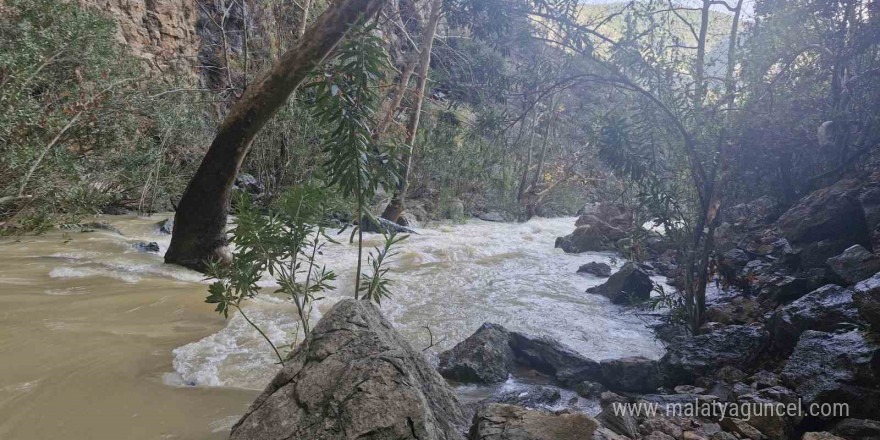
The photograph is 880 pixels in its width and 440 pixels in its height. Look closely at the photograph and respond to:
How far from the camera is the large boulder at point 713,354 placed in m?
3.17

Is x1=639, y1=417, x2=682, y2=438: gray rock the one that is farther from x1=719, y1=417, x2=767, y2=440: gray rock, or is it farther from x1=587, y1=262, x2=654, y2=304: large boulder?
x1=587, y1=262, x2=654, y2=304: large boulder

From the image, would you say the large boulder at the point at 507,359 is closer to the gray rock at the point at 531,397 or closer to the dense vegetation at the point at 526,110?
the gray rock at the point at 531,397

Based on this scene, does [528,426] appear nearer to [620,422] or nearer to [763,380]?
[620,422]

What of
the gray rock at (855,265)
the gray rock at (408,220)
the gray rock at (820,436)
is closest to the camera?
the gray rock at (820,436)

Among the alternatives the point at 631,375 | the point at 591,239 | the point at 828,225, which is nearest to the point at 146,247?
the point at 631,375

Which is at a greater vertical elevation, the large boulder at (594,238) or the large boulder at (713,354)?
the large boulder at (594,238)

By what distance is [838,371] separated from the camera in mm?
2357

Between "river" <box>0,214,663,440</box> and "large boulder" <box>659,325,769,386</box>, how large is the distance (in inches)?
25.6

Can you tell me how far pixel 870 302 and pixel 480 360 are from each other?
2.20 m

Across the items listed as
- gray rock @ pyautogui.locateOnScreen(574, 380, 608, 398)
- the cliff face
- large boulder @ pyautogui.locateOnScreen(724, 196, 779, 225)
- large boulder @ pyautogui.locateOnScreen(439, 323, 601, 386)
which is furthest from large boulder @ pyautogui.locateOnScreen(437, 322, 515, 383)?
the cliff face

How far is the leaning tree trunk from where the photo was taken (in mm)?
4133

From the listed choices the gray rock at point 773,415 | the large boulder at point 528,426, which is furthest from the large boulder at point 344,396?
the gray rock at point 773,415

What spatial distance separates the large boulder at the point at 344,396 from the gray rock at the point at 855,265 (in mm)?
3489

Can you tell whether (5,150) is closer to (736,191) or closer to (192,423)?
(192,423)
